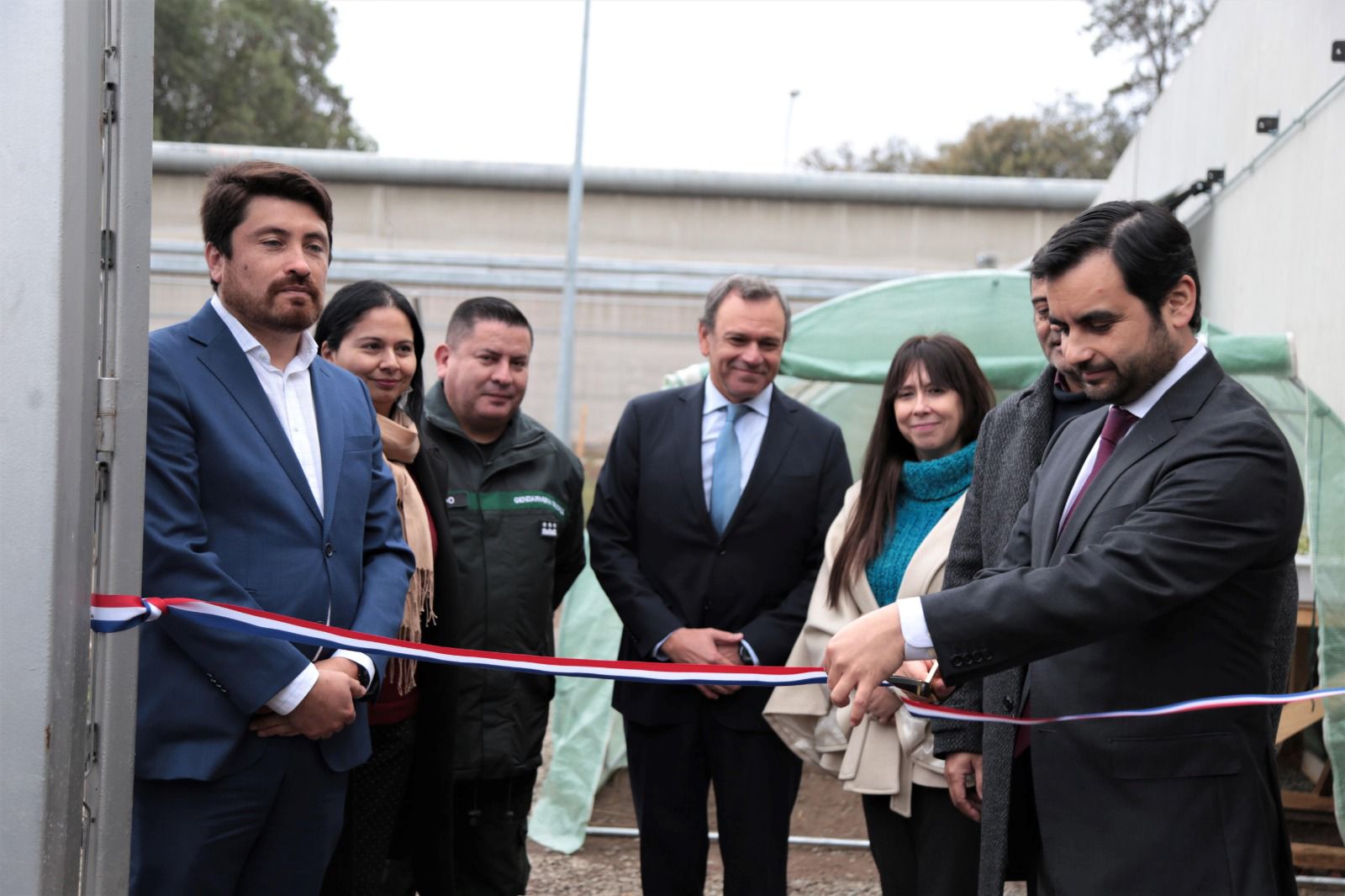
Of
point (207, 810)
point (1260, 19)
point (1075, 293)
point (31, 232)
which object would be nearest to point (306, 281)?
point (31, 232)

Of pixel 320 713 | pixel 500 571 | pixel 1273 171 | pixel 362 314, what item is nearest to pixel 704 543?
pixel 500 571

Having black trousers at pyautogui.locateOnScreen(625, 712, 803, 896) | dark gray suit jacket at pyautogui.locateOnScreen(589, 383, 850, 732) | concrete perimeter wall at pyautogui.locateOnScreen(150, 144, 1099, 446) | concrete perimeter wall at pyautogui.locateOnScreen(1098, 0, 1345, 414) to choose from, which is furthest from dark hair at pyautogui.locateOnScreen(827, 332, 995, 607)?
concrete perimeter wall at pyautogui.locateOnScreen(150, 144, 1099, 446)

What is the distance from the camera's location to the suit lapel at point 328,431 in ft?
8.88

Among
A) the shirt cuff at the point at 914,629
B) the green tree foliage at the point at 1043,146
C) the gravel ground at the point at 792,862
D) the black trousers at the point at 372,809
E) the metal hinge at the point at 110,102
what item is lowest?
the gravel ground at the point at 792,862

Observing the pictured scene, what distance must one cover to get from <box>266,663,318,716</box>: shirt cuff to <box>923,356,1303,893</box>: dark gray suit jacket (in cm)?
121

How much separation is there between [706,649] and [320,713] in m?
1.44

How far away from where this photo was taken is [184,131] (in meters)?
37.8

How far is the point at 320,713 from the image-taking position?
8.32 ft

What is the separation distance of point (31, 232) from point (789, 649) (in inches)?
98.0

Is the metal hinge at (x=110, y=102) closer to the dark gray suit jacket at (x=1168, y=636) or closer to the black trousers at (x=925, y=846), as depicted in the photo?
the dark gray suit jacket at (x=1168, y=636)

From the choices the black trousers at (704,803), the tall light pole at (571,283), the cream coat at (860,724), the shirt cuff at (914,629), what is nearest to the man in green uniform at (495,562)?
the black trousers at (704,803)

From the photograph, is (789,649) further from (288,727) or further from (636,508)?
(288,727)

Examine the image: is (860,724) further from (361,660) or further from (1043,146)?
(1043,146)

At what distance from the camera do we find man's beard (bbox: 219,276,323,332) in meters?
2.69
